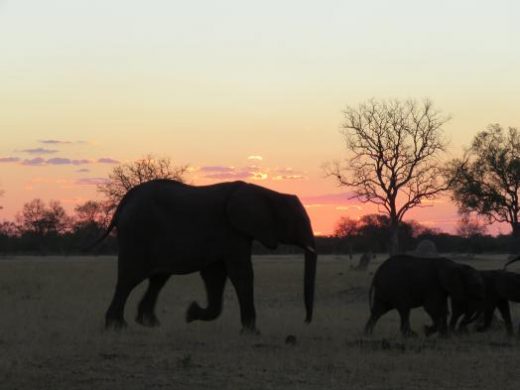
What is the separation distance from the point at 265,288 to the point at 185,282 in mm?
4850

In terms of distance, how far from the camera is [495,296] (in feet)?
44.4

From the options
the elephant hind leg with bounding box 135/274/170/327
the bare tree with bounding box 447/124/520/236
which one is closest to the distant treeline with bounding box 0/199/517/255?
the bare tree with bounding box 447/124/520/236

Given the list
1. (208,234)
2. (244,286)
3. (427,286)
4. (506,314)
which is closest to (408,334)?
(427,286)

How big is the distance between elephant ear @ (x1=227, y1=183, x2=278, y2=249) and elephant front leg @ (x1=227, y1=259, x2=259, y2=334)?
474mm

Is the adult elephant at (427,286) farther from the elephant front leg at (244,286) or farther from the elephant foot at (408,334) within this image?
the elephant front leg at (244,286)

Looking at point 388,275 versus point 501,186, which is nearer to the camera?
point 388,275

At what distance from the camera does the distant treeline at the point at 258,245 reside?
101 meters

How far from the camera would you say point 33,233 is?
120312 millimetres

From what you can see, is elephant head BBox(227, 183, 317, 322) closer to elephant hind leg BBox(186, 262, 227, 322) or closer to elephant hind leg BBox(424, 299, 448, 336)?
elephant hind leg BBox(186, 262, 227, 322)

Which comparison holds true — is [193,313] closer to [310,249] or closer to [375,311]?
[310,249]

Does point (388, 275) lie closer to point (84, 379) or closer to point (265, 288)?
point (84, 379)

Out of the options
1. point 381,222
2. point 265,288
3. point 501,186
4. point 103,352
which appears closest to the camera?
point 103,352

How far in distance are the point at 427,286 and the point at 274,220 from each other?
8.55ft

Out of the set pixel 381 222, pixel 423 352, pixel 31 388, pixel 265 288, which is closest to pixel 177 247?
pixel 423 352
